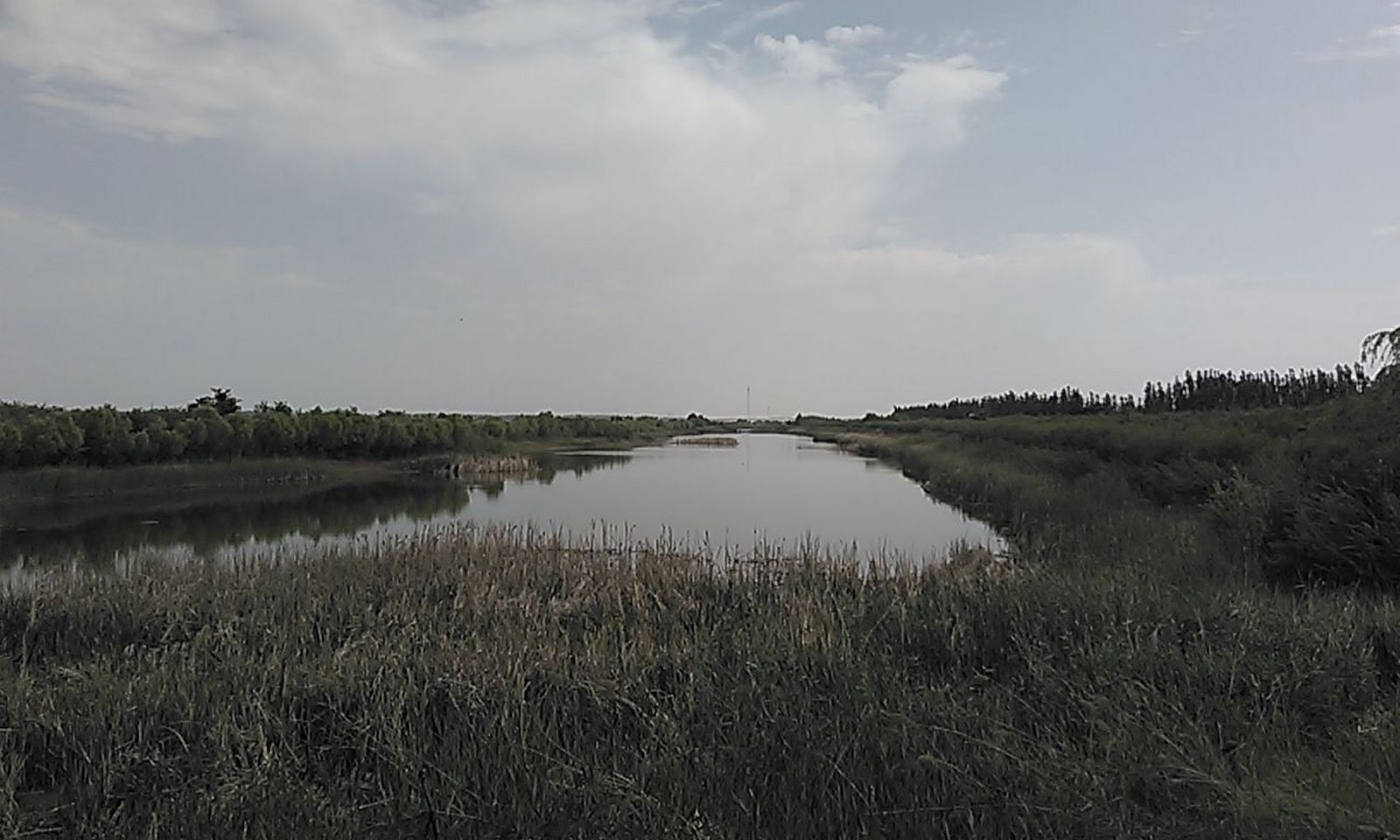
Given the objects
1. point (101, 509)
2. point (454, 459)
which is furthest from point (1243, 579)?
point (454, 459)

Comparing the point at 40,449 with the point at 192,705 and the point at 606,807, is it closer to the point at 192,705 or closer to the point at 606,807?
the point at 192,705

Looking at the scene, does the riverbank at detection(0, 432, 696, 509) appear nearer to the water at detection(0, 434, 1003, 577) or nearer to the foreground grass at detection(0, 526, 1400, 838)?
the water at detection(0, 434, 1003, 577)

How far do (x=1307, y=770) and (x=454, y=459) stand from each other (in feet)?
113

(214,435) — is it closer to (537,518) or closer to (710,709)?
(537,518)

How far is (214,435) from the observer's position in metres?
27.2

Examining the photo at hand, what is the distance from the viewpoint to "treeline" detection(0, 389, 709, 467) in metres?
22.3

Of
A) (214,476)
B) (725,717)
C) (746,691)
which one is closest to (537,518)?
(214,476)

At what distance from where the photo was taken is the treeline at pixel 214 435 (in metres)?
22.3

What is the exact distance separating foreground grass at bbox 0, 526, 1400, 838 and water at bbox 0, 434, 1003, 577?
161 inches

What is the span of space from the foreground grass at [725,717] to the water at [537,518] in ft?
13.4

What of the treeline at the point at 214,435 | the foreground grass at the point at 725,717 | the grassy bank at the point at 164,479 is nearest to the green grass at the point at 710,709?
the foreground grass at the point at 725,717

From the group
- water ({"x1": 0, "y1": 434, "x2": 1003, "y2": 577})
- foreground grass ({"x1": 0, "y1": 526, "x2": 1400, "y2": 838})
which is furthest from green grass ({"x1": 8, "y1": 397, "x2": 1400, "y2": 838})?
water ({"x1": 0, "y1": 434, "x2": 1003, "y2": 577})

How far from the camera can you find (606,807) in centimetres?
356

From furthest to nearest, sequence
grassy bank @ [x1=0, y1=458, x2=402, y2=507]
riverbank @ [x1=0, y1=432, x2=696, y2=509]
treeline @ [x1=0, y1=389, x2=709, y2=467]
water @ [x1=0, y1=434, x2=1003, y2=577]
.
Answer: treeline @ [x1=0, y1=389, x2=709, y2=467], riverbank @ [x1=0, y1=432, x2=696, y2=509], grassy bank @ [x1=0, y1=458, x2=402, y2=507], water @ [x1=0, y1=434, x2=1003, y2=577]
